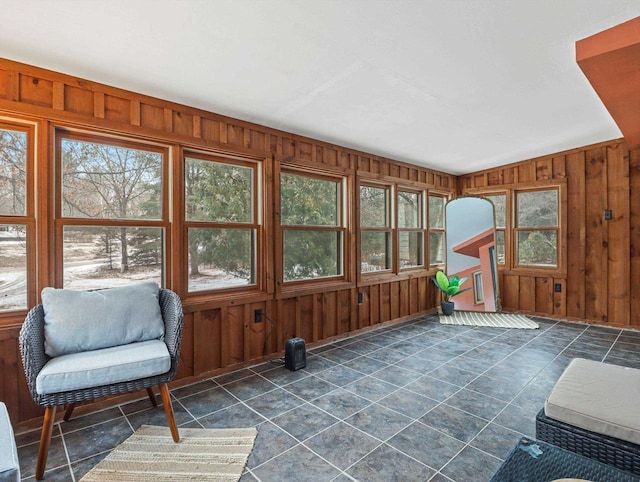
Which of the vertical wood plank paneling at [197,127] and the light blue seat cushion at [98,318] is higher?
the vertical wood plank paneling at [197,127]

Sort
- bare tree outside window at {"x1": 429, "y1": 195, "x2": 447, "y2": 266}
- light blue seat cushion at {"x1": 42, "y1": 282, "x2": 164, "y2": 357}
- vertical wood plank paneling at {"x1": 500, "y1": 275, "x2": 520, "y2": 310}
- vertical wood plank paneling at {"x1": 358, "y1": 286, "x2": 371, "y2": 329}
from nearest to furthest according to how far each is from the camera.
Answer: light blue seat cushion at {"x1": 42, "y1": 282, "x2": 164, "y2": 357} < vertical wood plank paneling at {"x1": 358, "y1": 286, "x2": 371, "y2": 329} < vertical wood plank paneling at {"x1": 500, "y1": 275, "x2": 520, "y2": 310} < bare tree outside window at {"x1": 429, "y1": 195, "x2": 447, "y2": 266}

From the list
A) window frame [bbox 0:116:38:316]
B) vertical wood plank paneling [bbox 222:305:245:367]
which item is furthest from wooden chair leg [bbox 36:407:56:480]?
vertical wood plank paneling [bbox 222:305:245:367]

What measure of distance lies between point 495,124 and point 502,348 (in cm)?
255

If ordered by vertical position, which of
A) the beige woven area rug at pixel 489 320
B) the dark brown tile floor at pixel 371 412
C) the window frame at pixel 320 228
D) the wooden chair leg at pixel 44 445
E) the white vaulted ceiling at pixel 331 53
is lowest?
the dark brown tile floor at pixel 371 412

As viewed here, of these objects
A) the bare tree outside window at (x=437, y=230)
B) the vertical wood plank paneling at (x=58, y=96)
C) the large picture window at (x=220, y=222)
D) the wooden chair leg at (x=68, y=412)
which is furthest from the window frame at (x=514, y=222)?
the wooden chair leg at (x=68, y=412)

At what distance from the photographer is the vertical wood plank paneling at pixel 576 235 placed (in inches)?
196

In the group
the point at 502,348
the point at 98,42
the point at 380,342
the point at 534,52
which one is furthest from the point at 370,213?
the point at 98,42

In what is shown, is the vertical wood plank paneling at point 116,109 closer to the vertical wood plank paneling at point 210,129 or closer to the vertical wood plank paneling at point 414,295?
the vertical wood plank paneling at point 210,129

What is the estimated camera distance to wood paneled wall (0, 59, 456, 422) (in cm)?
228

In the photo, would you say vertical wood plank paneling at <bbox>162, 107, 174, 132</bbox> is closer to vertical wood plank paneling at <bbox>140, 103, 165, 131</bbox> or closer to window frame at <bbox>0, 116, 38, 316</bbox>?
vertical wood plank paneling at <bbox>140, 103, 165, 131</bbox>

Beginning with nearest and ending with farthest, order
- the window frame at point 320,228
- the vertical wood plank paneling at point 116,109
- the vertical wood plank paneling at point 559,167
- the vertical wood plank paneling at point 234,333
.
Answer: the vertical wood plank paneling at point 116,109 → the vertical wood plank paneling at point 234,333 → the window frame at point 320,228 → the vertical wood plank paneling at point 559,167

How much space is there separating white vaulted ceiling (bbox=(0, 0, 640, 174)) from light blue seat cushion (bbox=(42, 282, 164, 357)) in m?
1.58

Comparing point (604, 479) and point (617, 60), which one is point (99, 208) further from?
point (617, 60)

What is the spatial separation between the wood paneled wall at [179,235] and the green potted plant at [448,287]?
2.03 feet
